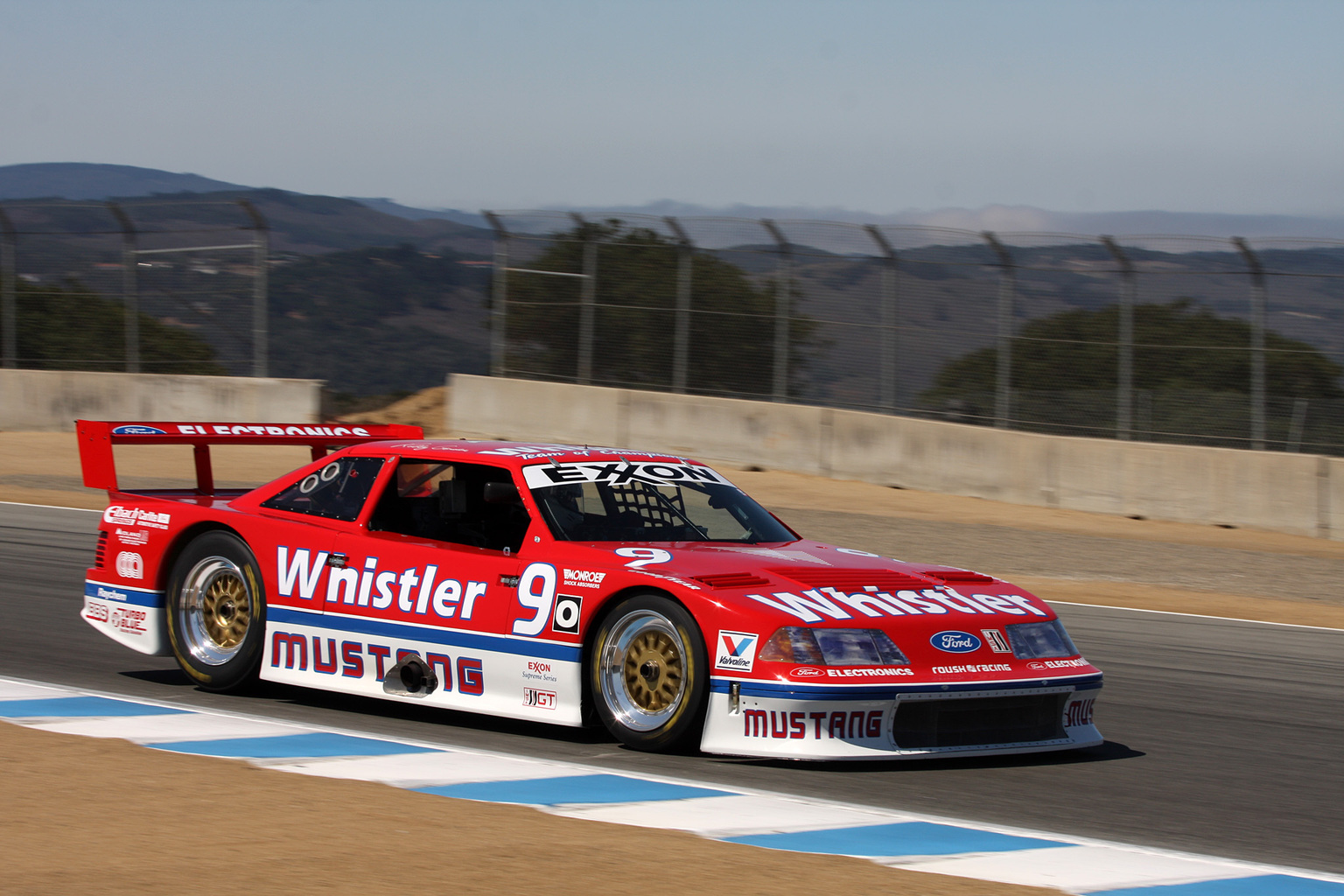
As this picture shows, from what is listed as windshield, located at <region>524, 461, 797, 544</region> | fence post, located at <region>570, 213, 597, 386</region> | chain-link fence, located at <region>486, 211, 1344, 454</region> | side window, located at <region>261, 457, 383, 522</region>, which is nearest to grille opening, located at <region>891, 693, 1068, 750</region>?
windshield, located at <region>524, 461, 797, 544</region>

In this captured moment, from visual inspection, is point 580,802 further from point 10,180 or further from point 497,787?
point 10,180

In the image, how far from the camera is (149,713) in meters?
6.80

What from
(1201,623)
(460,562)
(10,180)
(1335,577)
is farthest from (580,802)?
(10,180)

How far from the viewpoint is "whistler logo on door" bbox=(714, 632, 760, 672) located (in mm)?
5875

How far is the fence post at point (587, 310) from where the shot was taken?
75.1ft

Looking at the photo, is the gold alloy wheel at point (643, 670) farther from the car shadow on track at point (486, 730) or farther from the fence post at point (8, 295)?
the fence post at point (8, 295)

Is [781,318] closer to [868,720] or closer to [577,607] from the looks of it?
[577,607]

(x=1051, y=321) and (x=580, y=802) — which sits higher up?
(x=1051, y=321)

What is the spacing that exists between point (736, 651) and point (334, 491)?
2510 mm

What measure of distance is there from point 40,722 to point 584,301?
17.0 metres

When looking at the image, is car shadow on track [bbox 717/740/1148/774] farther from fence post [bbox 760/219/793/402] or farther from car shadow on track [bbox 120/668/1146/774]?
fence post [bbox 760/219/793/402]

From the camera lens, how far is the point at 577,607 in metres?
6.33

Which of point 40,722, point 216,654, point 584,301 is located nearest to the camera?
point 40,722

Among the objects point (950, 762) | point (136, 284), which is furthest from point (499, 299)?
point (950, 762)
